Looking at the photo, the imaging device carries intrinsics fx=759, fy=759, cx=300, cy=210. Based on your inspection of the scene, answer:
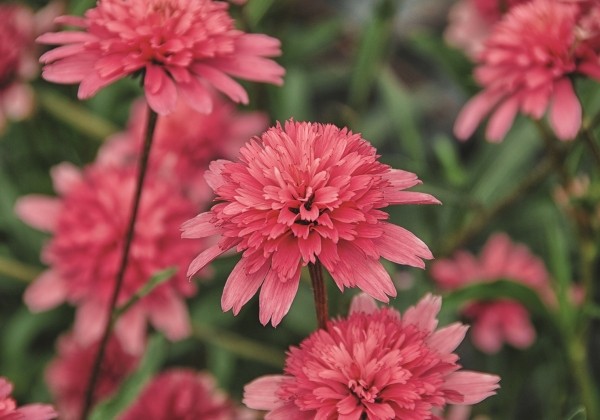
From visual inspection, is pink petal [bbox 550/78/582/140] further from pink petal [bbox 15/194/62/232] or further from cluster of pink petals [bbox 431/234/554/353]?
pink petal [bbox 15/194/62/232]

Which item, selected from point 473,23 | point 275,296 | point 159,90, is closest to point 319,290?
point 275,296

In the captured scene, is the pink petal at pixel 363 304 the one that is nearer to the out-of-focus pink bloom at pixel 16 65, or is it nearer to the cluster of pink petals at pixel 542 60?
the cluster of pink petals at pixel 542 60

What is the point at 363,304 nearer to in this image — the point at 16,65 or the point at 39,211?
the point at 39,211

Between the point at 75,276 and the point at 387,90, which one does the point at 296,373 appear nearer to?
the point at 75,276

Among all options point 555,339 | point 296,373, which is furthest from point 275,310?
point 555,339

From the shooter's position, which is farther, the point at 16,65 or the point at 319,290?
the point at 16,65

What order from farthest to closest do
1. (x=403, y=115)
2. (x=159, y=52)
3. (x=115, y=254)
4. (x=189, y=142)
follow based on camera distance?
(x=403, y=115) → (x=189, y=142) → (x=115, y=254) → (x=159, y=52)

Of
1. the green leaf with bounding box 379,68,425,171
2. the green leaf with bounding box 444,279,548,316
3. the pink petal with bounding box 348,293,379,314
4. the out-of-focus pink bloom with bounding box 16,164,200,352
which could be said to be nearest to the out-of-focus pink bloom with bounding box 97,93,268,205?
the out-of-focus pink bloom with bounding box 16,164,200,352

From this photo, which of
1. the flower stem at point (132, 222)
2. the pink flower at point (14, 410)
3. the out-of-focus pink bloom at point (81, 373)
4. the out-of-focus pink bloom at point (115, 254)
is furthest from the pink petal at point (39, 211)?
the pink flower at point (14, 410)
